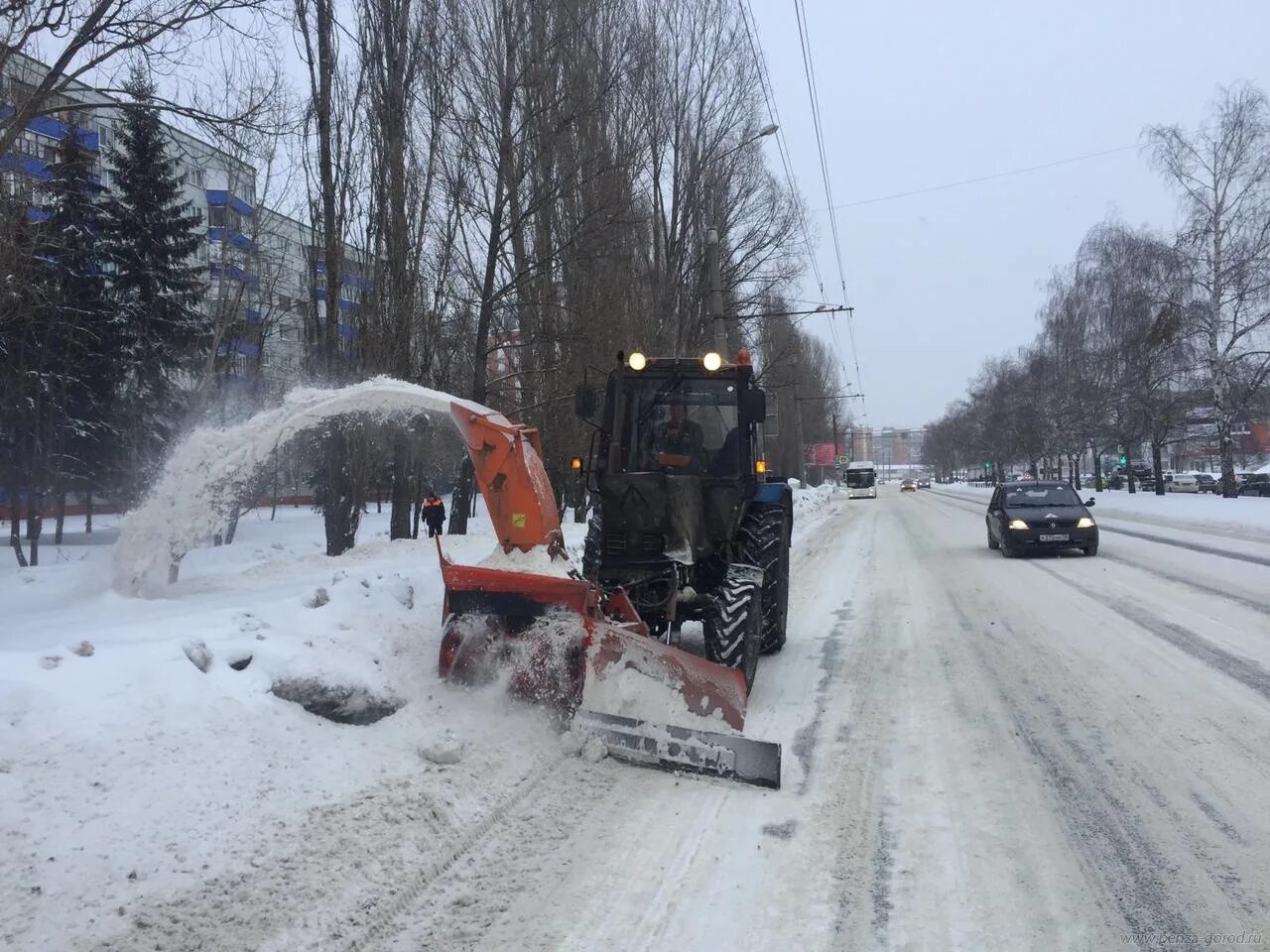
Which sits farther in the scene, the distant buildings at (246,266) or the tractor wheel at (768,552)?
the distant buildings at (246,266)

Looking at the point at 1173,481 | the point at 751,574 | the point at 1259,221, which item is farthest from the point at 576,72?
the point at 1173,481

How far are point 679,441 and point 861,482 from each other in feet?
184

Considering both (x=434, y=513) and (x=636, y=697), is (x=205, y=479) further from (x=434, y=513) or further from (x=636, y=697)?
(x=434, y=513)

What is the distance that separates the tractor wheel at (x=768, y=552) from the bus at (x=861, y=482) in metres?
53.4

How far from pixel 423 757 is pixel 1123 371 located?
148 ft

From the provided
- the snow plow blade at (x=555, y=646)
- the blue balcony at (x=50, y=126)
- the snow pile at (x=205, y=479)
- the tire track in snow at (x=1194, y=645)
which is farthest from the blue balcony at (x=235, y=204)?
the tire track in snow at (x=1194, y=645)

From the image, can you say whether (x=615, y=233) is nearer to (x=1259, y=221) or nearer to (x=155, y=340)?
(x=155, y=340)

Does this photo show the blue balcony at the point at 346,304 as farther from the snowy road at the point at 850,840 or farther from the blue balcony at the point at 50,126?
the snowy road at the point at 850,840

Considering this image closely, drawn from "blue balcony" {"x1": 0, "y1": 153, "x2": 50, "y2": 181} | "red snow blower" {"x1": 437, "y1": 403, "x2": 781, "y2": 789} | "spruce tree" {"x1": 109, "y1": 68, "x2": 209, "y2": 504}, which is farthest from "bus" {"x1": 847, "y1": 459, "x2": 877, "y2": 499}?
"red snow blower" {"x1": 437, "y1": 403, "x2": 781, "y2": 789}

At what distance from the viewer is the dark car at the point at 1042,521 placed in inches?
648

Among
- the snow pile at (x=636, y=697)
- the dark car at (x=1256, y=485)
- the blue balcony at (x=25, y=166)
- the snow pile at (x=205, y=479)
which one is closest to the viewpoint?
the snow pile at (x=636, y=697)

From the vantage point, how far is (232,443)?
22.5 feet

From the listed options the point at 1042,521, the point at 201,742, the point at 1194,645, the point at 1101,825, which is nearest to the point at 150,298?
the point at 1042,521

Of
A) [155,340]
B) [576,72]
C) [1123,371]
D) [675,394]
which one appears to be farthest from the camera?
[1123,371]
